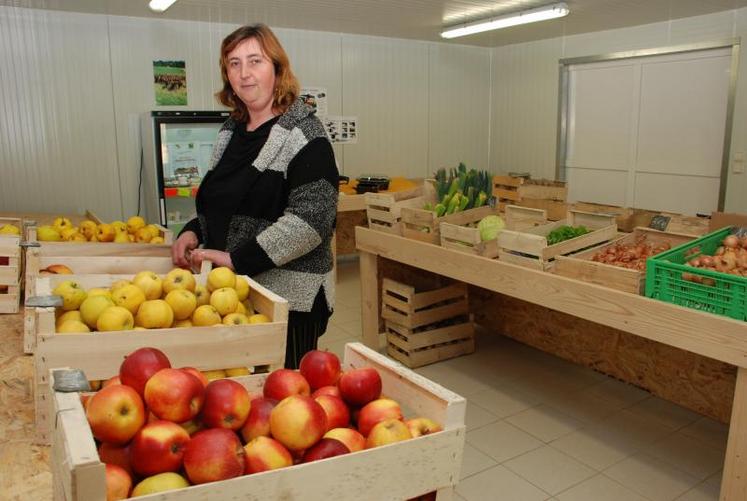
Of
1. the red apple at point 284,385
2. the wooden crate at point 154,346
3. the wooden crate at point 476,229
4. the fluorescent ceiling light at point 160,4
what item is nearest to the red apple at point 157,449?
the red apple at point 284,385

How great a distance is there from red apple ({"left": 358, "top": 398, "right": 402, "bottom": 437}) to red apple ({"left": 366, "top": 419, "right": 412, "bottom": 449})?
1.4 inches

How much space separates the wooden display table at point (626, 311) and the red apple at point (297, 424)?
1735 mm

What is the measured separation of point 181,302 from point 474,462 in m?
1.78

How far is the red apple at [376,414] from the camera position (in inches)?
44.0

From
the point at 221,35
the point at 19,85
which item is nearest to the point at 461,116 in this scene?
the point at 221,35

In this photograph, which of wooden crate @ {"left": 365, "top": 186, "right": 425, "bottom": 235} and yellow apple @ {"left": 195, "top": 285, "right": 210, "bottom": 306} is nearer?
yellow apple @ {"left": 195, "top": 285, "right": 210, "bottom": 306}

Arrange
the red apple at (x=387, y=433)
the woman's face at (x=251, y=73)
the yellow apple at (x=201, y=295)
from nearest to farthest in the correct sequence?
the red apple at (x=387, y=433) < the yellow apple at (x=201, y=295) < the woman's face at (x=251, y=73)

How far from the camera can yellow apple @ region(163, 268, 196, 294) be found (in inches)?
67.0

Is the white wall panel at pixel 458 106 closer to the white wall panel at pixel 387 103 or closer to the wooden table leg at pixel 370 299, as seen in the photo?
the white wall panel at pixel 387 103

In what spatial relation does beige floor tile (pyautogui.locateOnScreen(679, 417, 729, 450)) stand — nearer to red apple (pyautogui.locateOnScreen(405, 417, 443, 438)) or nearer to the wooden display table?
the wooden display table

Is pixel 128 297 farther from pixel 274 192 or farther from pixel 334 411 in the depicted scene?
pixel 334 411

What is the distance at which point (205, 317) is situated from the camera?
5.25ft

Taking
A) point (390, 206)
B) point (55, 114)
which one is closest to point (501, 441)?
point (390, 206)

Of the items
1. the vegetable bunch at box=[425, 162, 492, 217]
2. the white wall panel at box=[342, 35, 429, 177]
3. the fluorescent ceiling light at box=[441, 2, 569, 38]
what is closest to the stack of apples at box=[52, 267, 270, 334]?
the vegetable bunch at box=[425, 162, 492, 217]
